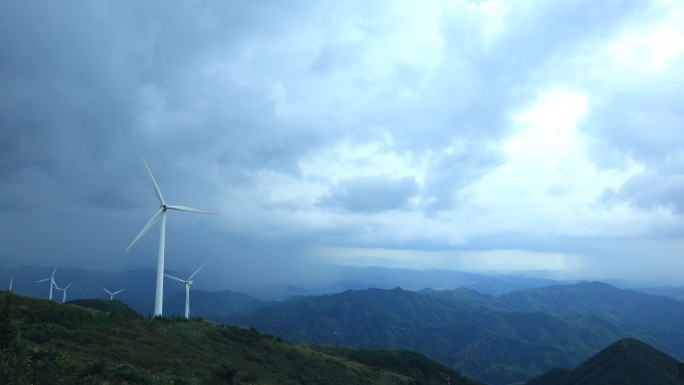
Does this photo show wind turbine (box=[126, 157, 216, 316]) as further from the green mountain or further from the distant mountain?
the distant mountain

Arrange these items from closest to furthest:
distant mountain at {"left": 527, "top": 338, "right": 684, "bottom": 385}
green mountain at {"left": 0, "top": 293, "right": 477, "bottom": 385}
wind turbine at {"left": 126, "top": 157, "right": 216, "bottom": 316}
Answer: green mountain at {"left": 0, "top": 293, "right": 477, "bottom": 385}, wind turbine at {"left": 126, "top": 157, "right": 216, "bottom": 316}, distant mountain at {"left": 527, "top": 338, "right": 684, "bottom": 385}

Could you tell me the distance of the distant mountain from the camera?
6196 inches

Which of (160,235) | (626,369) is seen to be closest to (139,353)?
(160,235)

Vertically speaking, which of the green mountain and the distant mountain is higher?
the green mountain

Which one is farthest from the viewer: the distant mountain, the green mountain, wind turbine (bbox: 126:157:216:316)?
the distant mountain

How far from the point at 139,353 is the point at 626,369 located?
182758 mm

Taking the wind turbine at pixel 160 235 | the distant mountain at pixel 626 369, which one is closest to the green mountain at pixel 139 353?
the wind turbine at pixel 160 235

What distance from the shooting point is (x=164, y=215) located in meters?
92.9

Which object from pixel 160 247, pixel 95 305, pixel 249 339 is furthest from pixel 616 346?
pixel 95 305

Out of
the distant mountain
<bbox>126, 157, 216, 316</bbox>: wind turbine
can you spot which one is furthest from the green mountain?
the distant mountain

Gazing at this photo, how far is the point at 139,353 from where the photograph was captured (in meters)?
50.5

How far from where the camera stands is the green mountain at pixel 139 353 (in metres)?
32.6

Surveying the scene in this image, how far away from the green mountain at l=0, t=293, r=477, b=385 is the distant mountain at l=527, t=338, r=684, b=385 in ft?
341

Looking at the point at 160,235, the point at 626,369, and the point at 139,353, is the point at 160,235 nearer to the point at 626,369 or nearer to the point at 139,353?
the point at 139,353
